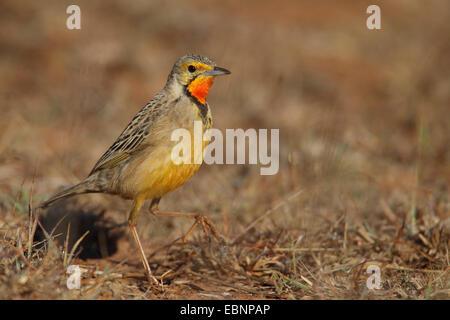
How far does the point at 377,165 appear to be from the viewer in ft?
25.6

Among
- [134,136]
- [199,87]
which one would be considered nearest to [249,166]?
[199,87]

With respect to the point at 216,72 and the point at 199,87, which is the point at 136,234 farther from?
the point at 216,72

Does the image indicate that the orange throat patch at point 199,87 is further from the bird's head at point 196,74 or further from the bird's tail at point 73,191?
the bird's tail at point 73,191

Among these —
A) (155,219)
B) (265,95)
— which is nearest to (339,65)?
(265,95)

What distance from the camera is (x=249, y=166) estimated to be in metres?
7.46

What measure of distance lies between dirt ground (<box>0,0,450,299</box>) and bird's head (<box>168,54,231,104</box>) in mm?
1312

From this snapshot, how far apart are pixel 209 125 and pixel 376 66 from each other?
8.35 meters

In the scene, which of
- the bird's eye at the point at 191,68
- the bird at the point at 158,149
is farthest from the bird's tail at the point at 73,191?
the bird's eye at the point at 191,68

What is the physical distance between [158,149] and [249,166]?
3.10 metres

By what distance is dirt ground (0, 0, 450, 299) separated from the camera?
4.39m

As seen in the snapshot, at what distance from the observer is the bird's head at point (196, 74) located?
189 inches

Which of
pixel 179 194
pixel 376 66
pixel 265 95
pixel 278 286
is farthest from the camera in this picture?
pixel 376 66

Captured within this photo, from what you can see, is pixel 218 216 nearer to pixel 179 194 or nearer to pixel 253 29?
pixel 179 194

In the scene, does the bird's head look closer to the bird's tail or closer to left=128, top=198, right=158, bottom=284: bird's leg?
left=128, top=198, right=158, bottom=284: bird's leg
